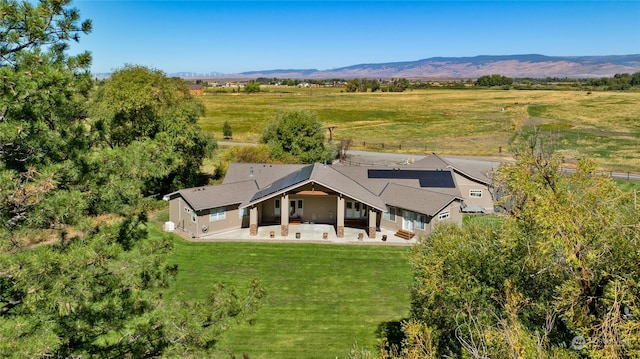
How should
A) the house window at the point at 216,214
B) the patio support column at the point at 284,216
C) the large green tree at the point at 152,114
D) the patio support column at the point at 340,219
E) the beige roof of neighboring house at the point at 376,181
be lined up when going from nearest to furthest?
the patio support column at the point at 340,219
the patio support column at the point at 284,216
the house window at the point at 216,214
the beige roof of neighboring house at the point at 376,181
the large green tree at the point at 152,114

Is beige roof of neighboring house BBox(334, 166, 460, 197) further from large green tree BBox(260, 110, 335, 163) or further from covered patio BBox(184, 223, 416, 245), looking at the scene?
large green tree BBox(260, 110, 335, 163)

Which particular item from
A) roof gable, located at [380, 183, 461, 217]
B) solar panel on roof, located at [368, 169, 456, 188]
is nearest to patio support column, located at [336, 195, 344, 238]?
roof gable, located at [380, 183, 461, 217]

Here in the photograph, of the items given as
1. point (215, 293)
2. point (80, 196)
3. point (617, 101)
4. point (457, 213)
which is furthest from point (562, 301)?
point (617, 101)

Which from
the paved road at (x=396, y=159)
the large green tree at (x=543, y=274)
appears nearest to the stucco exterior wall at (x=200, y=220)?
the large green tree at (x=543, y=274)

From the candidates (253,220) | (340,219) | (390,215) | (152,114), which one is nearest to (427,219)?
(390,215)

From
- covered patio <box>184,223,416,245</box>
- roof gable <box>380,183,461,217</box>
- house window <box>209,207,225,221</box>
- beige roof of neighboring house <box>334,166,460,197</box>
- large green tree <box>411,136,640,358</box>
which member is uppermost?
large green tree <box>411,136,640,358</box>

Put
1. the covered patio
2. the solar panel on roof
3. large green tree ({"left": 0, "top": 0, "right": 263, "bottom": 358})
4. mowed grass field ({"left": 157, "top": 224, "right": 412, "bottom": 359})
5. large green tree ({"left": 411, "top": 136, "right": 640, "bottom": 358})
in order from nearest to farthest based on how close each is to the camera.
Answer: large green tree ({"left": 0, "top": 0, "right": 263, "bottom": 358})
large green tree ({"left": 411, "top": 136, "right": 640, "bottom": 358})
mowed grass field ({"left": 157, "top": 224, "right": 412, "bottom": 359})
the covered patio
the solar panel on roof

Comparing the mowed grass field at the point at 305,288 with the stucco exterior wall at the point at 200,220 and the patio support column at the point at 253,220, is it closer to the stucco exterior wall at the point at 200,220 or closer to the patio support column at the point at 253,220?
the stucco exterior wall at the point at 200,220

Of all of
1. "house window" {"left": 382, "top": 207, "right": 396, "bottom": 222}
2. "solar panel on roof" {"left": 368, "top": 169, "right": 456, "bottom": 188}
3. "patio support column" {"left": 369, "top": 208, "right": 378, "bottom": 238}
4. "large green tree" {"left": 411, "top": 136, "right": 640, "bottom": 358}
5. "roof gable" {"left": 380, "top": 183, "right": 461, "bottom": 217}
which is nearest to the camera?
"large green tree" {"left": 411, "top": 136, "right": 640, "bottom": 358}
